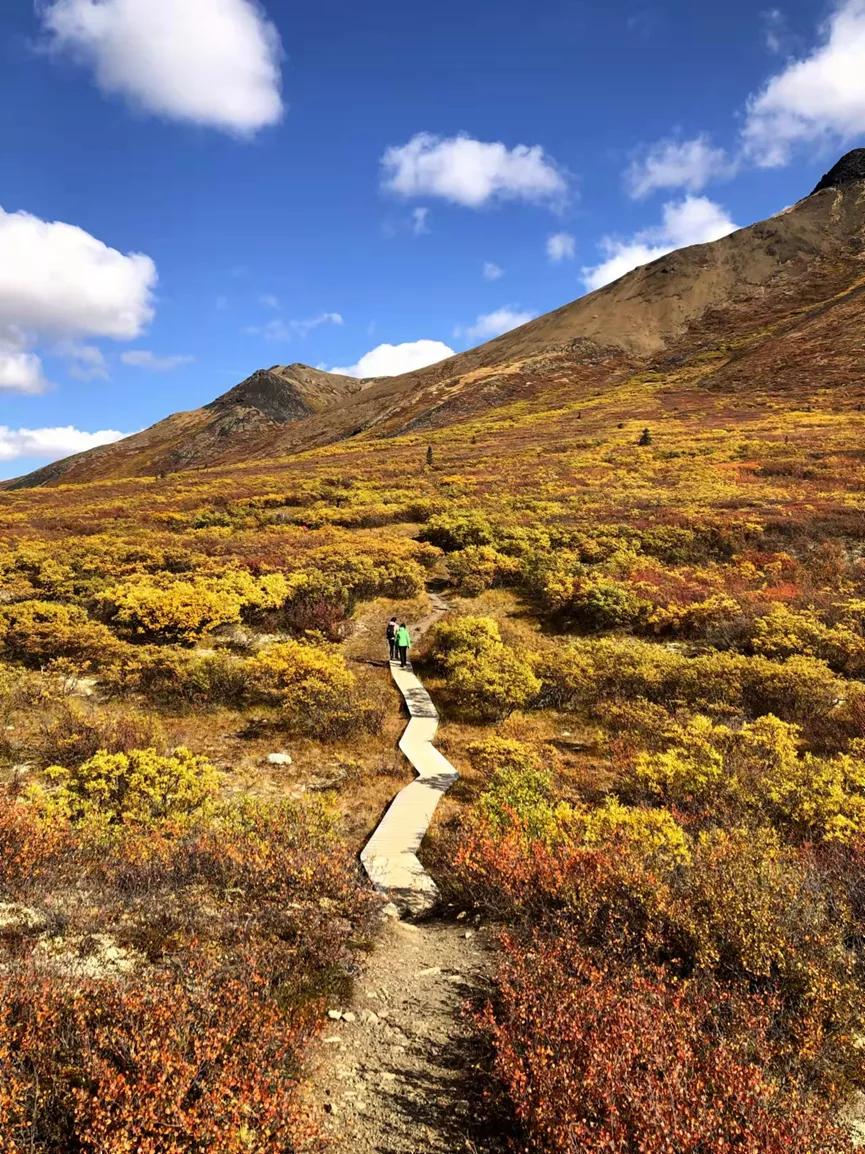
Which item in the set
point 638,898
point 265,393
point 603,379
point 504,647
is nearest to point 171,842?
point 638,898

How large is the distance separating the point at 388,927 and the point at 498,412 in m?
84.6

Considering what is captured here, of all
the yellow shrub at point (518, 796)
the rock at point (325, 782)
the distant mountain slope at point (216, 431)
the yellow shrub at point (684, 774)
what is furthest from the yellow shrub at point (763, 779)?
the distant mountain slope at point (216, 431)

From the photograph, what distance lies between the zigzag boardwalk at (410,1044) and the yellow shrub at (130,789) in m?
3.11

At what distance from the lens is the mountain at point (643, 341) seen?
90.1m

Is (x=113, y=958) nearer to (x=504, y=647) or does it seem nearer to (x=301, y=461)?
(x=504, y=647)

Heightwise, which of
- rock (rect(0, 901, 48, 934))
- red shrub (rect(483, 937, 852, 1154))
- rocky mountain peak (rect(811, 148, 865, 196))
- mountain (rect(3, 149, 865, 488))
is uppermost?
rocky mountain peak (rect(811, 148, 865, 196))

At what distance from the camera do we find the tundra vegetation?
3953 mm

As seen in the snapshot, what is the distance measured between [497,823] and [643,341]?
114 m

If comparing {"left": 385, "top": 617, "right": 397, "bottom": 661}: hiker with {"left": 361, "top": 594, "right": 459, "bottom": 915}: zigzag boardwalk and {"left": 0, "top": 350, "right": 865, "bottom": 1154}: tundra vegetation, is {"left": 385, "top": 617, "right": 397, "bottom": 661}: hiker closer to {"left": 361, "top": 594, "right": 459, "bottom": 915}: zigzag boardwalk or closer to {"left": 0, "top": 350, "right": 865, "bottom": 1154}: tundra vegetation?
{"left": 0, "top": 350, "right": 865, "bottom": 1154}: tundra vegetation

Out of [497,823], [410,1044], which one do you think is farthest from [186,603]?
[410,1044]

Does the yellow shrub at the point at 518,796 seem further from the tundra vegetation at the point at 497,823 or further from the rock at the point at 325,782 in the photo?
the rock at the point at 325,782

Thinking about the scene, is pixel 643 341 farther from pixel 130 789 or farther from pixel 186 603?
pixel 130 789

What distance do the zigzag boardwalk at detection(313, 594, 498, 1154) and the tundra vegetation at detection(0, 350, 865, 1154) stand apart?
1.10 ft

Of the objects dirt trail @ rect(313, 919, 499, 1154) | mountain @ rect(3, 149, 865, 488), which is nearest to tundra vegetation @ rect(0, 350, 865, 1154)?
dirt trail @ rect(313, 919, 499, 1154)
